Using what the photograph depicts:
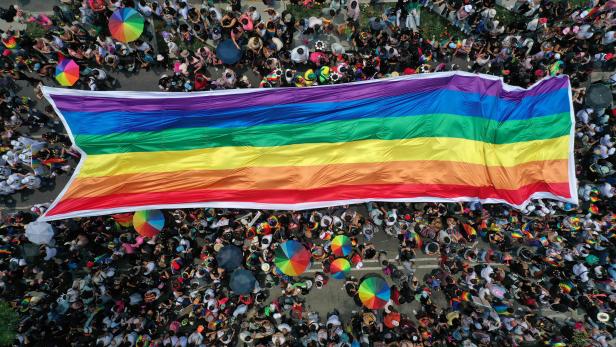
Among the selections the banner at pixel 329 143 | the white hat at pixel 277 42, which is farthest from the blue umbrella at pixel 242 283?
the white hat at pixel 277 42

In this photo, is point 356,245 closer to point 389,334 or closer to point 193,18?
point 389,334

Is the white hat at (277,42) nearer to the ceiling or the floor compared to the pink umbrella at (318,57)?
nearer to the ceiling

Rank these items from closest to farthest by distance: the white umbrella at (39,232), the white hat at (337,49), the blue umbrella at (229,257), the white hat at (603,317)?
the white umbrella at (39,232)
the white hat at (603,317)
the blue umbrella at (229,257)
the white hat at (337,49)

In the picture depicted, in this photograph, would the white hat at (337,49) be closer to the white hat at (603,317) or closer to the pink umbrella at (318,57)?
the pink umbrella at (318,57)

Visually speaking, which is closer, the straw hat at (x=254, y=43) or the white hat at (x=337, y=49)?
the straw hat at (x=254, y=43)

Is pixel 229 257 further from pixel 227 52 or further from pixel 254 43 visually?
pixel 254 43

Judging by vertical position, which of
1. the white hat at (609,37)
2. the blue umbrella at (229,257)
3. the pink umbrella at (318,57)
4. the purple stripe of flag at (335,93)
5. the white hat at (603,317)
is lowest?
the white hat at (603,317)

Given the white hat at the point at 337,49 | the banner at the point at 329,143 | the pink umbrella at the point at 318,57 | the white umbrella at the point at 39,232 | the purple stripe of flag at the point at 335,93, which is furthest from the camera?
the pink umbrella at the point at 318,57

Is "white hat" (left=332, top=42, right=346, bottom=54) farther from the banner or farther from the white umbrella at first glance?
the white umbrella
